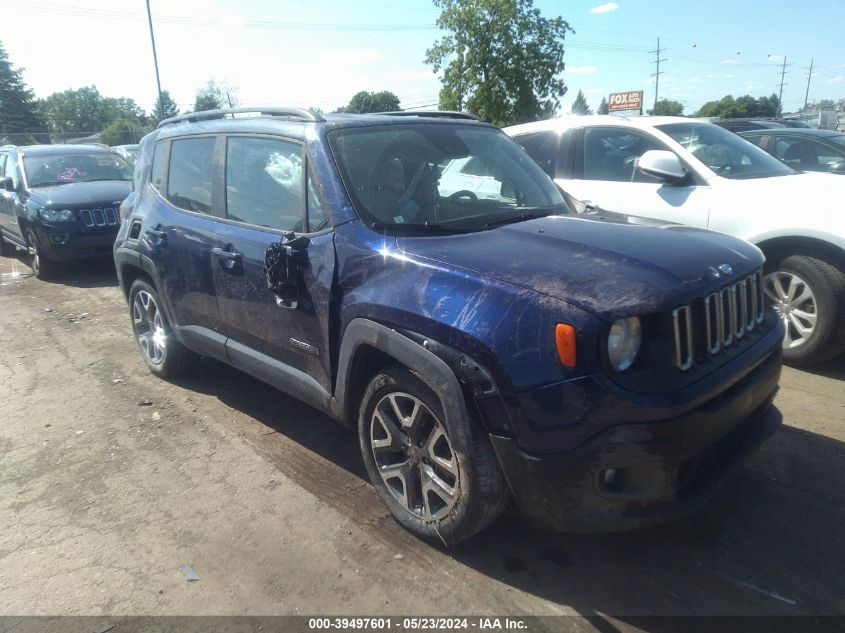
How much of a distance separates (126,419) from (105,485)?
941mm

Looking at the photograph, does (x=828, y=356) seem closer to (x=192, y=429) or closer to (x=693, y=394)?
(x=693, y=394)

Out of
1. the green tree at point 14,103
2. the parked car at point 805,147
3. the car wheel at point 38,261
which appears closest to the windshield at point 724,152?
the parked car at point 805,147

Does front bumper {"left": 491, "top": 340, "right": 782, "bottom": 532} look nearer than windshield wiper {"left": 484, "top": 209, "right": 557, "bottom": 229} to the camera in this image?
Yes

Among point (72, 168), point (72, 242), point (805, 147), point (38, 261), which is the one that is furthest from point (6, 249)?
point (805, 147)

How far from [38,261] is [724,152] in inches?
359

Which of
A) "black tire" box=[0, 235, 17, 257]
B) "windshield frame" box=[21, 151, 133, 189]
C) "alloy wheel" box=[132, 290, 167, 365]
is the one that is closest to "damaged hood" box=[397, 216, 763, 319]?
"alloy wheel" box=[132, 290, 167, 365]

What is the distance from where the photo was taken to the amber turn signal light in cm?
227

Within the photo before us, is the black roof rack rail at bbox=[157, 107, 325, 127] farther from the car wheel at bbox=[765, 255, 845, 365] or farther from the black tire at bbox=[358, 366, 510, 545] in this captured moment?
the car wheel at bbox=[765, 255, 845, 365]

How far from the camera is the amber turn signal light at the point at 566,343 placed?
227 centimetres

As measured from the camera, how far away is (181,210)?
432 centimetres

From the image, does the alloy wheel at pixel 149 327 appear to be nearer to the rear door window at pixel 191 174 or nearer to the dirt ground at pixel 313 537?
the dirt ground at pixel 313 537

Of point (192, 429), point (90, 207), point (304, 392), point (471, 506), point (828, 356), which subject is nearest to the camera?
point (471, 506)

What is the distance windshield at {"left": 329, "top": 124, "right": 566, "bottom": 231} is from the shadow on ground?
149 cm

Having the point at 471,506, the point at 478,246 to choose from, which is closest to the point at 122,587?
the point at 471,506
